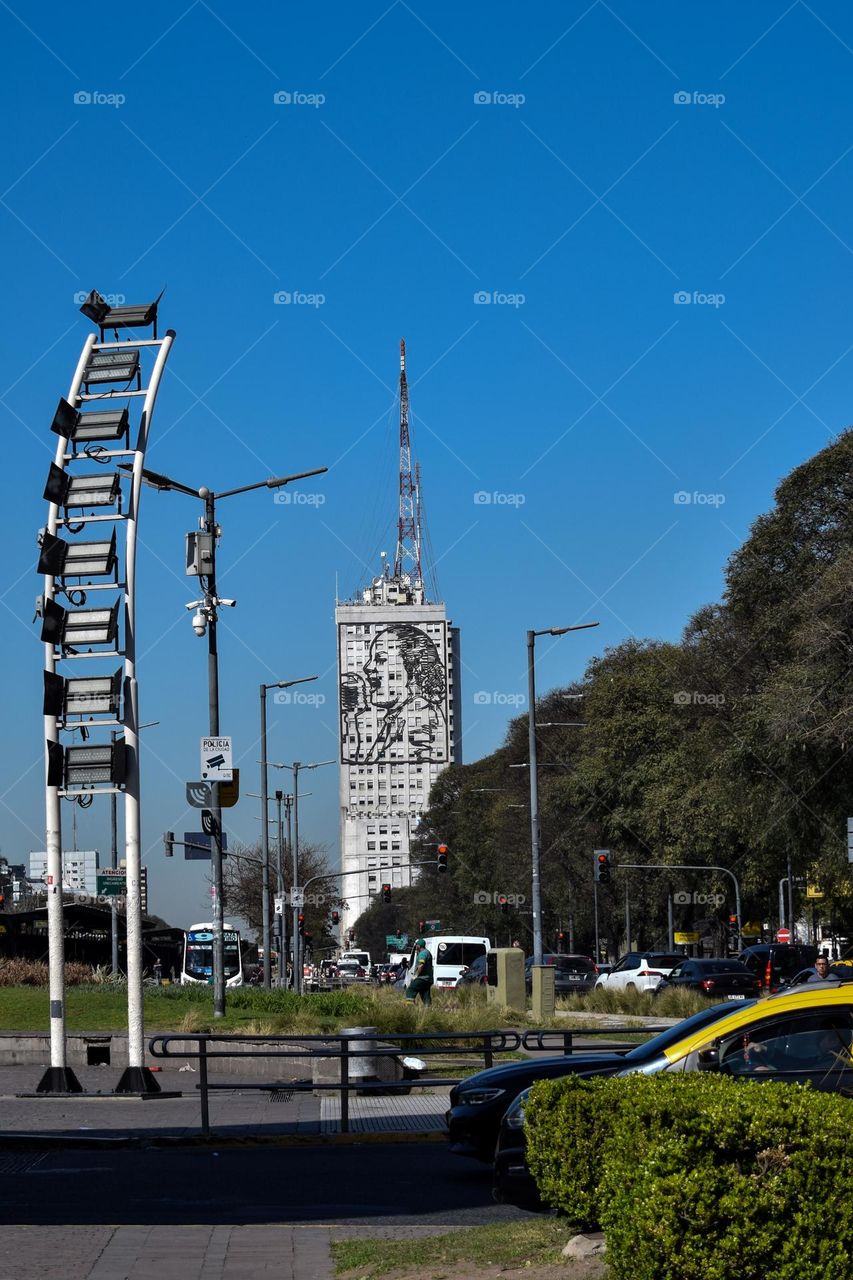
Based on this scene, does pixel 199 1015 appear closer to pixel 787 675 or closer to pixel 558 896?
pixel 787 675

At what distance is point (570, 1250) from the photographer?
7.57m

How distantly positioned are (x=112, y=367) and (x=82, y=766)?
15.7 feet

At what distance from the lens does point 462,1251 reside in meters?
8.34

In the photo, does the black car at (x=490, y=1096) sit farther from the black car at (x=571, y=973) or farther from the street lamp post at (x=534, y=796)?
the black car at (x=571, y=973)

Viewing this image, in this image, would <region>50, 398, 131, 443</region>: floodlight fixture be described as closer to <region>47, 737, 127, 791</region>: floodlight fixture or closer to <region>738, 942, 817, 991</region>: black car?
<region>47, 737, 127, 791</region>: floodlight fixture

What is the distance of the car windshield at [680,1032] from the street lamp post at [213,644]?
12960 mm

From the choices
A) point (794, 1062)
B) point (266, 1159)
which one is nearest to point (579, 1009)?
point (266, 1159)

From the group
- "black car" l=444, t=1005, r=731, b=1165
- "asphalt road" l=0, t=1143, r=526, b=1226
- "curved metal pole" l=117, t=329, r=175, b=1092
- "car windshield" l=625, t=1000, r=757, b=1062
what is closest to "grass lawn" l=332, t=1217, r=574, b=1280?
"asphalt road" l=0, t=1143, r=526, b=1226

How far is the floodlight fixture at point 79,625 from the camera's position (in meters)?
A: 18.6

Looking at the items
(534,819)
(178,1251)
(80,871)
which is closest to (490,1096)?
(178,1251)

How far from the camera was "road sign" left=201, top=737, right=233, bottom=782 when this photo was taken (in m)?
23.1

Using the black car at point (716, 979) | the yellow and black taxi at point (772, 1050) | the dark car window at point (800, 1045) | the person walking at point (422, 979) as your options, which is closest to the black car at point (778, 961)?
the black car at point (716, 979)

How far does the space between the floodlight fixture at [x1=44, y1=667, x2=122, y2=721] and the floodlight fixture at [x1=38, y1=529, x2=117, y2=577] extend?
1.20 metres

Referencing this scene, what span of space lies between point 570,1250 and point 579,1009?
30.9m
